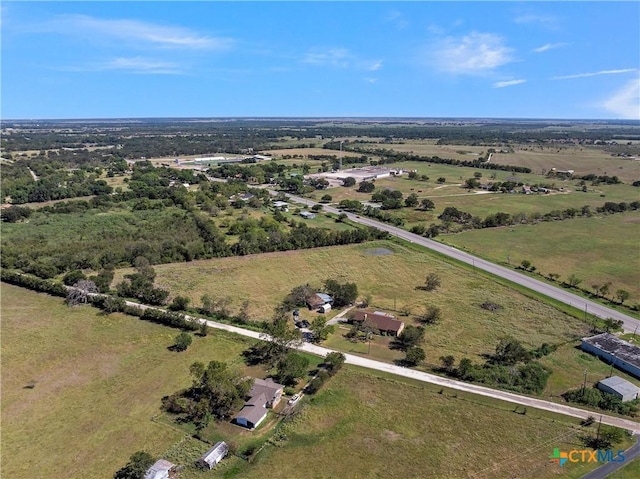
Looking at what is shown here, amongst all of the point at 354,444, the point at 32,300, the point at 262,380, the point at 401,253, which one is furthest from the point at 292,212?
the point at 354,444

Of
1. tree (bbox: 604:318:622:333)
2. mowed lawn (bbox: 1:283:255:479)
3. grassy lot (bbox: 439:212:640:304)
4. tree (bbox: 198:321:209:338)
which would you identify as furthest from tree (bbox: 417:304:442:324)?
tree (bbox: 198:321:209:338)

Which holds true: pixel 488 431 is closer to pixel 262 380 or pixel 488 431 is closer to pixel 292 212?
pixel 262 380

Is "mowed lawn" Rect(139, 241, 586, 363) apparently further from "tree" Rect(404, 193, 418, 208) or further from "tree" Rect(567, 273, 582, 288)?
"tree" Rect(404, 193, 418, 208)

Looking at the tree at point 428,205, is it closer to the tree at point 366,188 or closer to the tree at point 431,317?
the tree at point 366,188

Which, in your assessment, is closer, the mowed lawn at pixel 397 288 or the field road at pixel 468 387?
the field road at pixel 468 387

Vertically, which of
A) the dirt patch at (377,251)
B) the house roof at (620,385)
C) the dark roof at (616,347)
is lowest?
the house roof at (620,385)

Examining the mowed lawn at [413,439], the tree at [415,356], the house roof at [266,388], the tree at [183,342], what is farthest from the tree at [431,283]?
the tree at [183,342]

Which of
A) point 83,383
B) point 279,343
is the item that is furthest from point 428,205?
point 83,383
